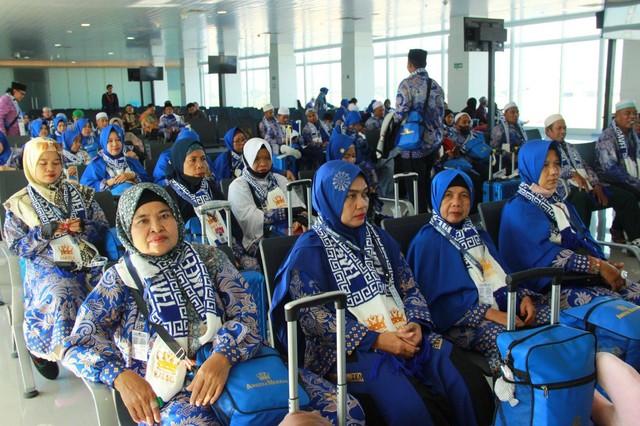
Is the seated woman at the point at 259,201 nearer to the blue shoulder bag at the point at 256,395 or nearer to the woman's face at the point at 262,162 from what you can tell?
the woman's face at the point at 262,162

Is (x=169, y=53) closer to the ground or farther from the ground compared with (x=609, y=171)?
farther from the ground

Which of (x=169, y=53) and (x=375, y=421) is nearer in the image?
(x=375, y=421)

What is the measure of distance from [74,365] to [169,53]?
84.4ft

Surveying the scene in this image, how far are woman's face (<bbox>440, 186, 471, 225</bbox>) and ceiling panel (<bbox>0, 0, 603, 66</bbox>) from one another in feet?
34.4

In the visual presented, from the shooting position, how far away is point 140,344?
6.86ft

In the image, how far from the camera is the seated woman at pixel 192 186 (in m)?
3.96

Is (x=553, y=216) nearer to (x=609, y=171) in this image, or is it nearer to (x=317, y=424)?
(x=317, y=424)

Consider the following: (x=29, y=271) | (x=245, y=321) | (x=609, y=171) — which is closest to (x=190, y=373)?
(x=245, y=321)

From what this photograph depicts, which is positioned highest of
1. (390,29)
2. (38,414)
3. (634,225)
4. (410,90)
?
(390,29)

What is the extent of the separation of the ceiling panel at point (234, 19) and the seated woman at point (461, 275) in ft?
34.5

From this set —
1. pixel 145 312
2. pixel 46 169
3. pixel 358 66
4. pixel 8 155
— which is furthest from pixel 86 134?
pixel 358 66

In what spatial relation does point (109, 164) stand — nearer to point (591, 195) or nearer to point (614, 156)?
point (591, 195)

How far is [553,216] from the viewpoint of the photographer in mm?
3326

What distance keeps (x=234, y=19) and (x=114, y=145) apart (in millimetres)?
10742
